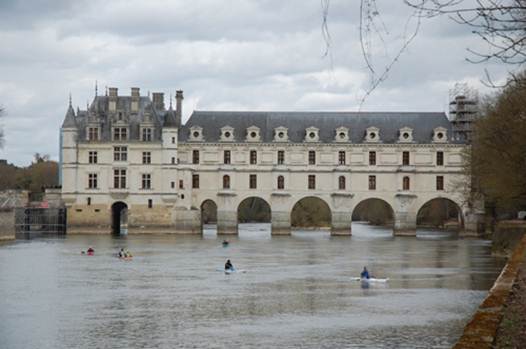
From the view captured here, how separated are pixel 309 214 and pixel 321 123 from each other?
20043mm

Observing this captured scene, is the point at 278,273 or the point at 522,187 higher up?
the point at 522,187

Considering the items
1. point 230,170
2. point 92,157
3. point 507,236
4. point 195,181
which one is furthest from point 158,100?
point 507,236

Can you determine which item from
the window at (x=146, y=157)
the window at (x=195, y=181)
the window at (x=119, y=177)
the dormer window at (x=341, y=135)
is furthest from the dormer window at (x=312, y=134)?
the window at (x=119, y=177)

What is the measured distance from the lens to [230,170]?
2618 inches

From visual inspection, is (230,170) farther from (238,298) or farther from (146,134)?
(238,298)

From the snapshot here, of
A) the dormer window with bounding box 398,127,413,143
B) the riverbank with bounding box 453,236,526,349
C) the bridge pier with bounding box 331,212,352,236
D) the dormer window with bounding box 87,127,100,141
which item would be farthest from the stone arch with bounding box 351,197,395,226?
the riverbank with bounding box 453,236,526,349

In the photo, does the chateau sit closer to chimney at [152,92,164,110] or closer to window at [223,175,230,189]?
window at [223,175,230,189]

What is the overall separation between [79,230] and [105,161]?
5.33m

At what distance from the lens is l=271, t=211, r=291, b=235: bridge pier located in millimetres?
66250

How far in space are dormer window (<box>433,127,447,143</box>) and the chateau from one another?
0.24 feet

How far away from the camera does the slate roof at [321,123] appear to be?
67438mm

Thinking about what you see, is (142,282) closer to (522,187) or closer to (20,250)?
(522,187)

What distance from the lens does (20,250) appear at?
4716 centimetres

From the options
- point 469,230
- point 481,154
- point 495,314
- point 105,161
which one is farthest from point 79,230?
A: point 495,314
